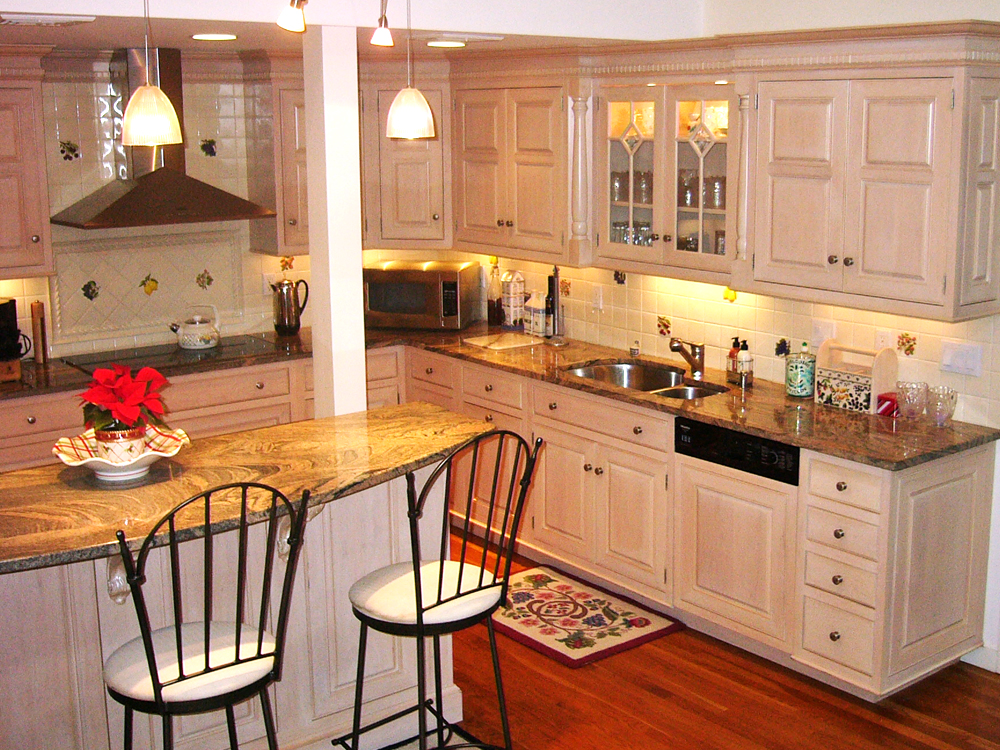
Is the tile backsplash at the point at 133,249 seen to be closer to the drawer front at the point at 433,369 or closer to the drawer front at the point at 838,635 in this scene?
the drawer front at the point at 433,369

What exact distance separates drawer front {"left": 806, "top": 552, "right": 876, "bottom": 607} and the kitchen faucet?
44.4 inches

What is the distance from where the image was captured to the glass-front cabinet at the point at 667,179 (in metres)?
4.48

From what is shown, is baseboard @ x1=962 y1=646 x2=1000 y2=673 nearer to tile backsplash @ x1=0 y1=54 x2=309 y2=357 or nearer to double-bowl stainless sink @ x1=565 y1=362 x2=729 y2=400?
double-bowl stainless sink @ x1=565 y1=362 x2=729 y2=400

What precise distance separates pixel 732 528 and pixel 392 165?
263cm

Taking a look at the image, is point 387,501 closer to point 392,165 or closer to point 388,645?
point 388,645

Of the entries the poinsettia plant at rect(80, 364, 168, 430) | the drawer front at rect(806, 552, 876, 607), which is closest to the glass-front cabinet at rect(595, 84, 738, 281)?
the drawer front at rect(806, 552, 876, 607)

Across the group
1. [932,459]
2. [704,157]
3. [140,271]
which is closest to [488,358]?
[704,157]

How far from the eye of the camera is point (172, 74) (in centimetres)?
507

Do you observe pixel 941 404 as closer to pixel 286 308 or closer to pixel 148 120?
pixel 148 120

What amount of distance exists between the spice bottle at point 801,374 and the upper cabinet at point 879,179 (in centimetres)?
35

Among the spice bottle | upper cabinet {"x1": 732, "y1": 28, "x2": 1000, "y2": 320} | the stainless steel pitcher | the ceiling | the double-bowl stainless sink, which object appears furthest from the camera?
the stainless steel pitcher

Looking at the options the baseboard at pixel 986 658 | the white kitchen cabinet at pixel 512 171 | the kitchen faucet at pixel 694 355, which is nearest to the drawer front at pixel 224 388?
the white kitchen cabinet at pixel 512 171

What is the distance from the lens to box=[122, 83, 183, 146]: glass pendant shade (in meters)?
2.93

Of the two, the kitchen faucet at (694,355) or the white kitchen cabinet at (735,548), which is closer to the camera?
the white kitchen cabinet at (735,548)
